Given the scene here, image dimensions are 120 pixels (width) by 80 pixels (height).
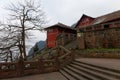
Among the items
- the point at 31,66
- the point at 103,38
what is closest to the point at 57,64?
the point at 31,66

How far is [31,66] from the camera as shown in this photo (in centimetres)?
1457

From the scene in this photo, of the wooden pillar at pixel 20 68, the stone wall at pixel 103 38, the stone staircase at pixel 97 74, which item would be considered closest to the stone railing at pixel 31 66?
the wooden pillar at pixel 20 68

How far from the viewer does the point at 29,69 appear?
14.4 meters

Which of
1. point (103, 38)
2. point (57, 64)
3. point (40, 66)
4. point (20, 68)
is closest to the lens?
point (20, 68)

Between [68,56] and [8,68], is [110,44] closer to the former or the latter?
[68,56]

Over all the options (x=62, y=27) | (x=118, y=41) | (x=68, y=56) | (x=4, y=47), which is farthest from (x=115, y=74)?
(x=62, y=27)

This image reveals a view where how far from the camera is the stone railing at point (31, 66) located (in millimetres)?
13438

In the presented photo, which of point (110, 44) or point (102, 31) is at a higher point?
point (102, 31)

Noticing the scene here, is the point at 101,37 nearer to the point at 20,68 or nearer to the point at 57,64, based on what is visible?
the point at 57,64

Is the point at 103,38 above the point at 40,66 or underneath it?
above

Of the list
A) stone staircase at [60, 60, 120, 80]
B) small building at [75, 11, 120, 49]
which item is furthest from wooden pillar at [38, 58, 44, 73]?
small building at [75, 11, 120, 49]

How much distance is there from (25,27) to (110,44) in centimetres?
1239

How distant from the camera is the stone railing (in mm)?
13438

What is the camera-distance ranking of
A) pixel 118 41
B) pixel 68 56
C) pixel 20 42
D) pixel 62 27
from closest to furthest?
pixel 68 56 → pixel 118 41 → pixel 20 42 → pixel 62 27
